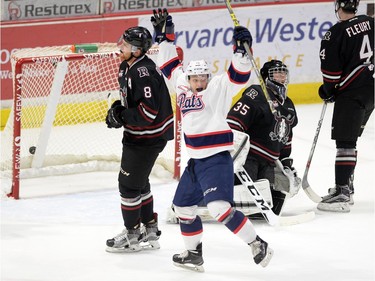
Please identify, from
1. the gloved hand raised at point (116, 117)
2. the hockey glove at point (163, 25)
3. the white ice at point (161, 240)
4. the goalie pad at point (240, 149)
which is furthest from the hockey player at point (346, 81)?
the gloved hand raised at point (116, 117)

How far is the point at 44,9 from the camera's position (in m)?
8.09

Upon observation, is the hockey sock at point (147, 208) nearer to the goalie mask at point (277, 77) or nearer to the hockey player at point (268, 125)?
the hockey player at point (268, 125)

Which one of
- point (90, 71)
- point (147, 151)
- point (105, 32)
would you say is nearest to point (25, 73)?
point (90, 71)

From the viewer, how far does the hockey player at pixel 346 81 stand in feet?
20.8

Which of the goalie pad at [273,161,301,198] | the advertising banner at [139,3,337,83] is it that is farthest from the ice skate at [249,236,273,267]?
the advertising banner at [139,3,337,83]

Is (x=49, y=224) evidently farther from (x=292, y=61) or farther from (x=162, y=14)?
(x=292, y=61)

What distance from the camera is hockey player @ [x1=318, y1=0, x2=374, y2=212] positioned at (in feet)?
20.8

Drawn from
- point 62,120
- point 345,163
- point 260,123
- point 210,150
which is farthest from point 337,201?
point 62,120

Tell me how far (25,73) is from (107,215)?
164 cm

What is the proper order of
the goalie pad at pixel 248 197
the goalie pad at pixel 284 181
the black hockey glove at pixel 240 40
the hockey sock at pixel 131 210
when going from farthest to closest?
1. the goalie pad at pixel 284 181
2. the goalie pad at pixel 248 197
3. the hockey sock at pixel 131 210
4. the black hockey glove at pixel 240 40

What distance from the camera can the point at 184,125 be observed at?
5.10 meters

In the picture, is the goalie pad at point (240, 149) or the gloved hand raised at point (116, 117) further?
the goalie pad at point (240, 149)

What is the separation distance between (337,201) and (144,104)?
1.68 meters

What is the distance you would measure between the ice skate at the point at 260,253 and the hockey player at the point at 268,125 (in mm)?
1072
